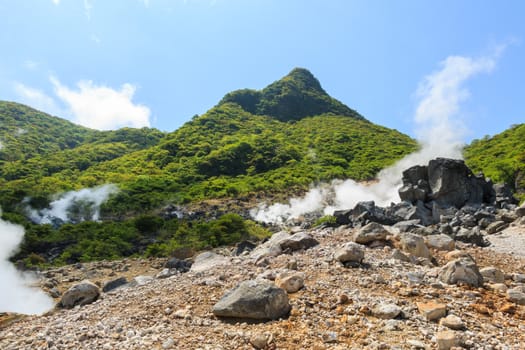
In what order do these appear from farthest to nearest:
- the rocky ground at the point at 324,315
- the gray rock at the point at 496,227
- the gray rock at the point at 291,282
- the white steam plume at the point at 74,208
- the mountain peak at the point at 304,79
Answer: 1. the mountain peak at the point at 304,79
2. the white steam plume at the point at 74,208
3. the gray rock at the point at 496,227
4. the gray rock at the point at 291,282
5. the rocky ground at the point at 324,315

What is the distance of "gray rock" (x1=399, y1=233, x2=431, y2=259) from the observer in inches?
386

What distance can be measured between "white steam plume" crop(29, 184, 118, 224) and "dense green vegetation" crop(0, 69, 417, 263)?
4.01 feet

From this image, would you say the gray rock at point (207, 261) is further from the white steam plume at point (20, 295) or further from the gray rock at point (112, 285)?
the white steam plume at point (20, 295)

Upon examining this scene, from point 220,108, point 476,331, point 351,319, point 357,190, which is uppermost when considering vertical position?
point 220,108

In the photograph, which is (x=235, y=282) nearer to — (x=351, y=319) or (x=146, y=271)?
(x=351, y=319)

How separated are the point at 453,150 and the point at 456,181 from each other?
43679mm

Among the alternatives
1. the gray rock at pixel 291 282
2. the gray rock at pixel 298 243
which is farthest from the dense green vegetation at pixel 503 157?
the gray rock at pixel 291 282

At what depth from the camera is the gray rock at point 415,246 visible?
981cm

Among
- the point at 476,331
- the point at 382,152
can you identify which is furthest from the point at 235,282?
the point at 382,152

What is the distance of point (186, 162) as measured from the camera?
73062mm

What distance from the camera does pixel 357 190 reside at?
51.9 meters

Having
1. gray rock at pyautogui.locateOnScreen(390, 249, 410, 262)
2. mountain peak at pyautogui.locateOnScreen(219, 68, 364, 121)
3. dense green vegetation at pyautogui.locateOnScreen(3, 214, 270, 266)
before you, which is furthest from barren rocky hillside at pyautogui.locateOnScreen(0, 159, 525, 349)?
mountain peak at pyautogui.locateOnScreen(219, 68, 364, 121)

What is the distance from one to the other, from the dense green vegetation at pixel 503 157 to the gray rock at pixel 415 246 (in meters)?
25.2

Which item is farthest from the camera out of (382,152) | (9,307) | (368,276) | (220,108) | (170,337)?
(220,108)
